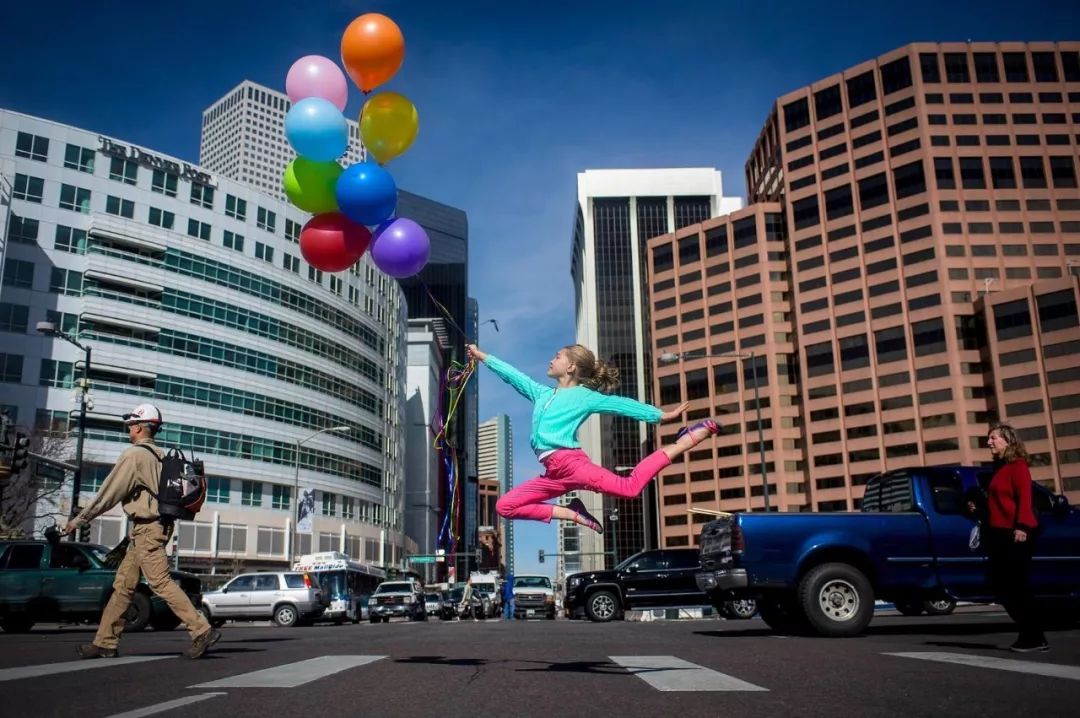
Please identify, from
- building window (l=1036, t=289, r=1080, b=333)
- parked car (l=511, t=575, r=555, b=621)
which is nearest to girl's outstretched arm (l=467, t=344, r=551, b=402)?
parked car (l=511, t=575, r=555, b=621)

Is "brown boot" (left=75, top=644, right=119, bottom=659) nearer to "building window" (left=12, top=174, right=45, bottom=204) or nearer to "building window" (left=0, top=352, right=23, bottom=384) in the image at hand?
"building window" (left=0, top=352, right=23, bottom=384)

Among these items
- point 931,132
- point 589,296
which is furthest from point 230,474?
point 589,296

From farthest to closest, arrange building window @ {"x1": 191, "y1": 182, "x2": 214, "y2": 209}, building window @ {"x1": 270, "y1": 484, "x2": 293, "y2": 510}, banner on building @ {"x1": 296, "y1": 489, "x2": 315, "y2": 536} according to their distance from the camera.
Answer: building window @ {"x1": 270, "y1": 484, "x2": 293, "y2": 510}, building window @ {"x1": 191, "y1": 182, "x2": 214, "y2": 209}, banner on building @ {"x1": 296, "y1": 489, "x2": 315, "y2": 536}

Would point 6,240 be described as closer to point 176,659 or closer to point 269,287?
point 269,287

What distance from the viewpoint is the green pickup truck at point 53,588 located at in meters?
16.7

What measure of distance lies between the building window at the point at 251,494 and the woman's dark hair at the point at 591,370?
6045cm

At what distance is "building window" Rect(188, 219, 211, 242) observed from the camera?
6203 cm

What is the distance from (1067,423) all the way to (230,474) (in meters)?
76.1

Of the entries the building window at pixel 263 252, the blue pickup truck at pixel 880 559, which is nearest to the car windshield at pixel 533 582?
the blue pickup truck at pixel 880 559

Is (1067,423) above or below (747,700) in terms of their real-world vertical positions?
above

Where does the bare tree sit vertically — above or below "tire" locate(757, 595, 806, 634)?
above

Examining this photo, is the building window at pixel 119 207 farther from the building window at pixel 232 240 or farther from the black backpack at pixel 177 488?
the black backpack at pixel 177 488

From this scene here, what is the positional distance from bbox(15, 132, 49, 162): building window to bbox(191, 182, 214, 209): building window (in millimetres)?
9673

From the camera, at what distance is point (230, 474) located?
2437 inches
